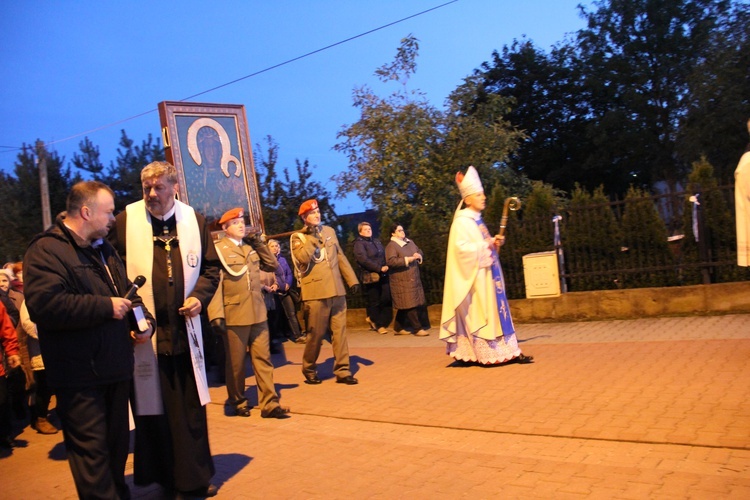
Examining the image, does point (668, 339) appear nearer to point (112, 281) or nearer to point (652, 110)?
point (112, 281)

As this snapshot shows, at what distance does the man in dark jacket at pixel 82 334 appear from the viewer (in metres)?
4.02

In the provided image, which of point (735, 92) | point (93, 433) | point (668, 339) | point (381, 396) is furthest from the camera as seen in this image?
point (735, 92)

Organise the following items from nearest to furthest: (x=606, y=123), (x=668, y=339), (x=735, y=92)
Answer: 1. (x=668, y=339)
2. (x=735, y=92)
3. (x=606, y=123)

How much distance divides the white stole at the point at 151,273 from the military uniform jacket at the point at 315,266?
3762 millimetres

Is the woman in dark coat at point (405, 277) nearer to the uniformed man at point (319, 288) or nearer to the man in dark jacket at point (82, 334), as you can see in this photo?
the uniformed man at point (319, 288)

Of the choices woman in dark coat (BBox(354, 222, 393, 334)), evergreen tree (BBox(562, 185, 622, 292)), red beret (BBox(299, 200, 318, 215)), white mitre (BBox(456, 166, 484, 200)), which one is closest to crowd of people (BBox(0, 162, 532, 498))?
red beret (BBox(299, 200, 318, 215))

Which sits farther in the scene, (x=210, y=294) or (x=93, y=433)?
(x=210, y=294)

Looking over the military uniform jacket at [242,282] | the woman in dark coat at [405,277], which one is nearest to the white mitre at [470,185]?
the military uniform jacket at [242,282]

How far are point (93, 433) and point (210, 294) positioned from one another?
3.87 ft

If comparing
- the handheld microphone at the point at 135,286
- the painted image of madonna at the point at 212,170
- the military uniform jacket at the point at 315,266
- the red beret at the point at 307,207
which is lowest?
the military uniform jacket at the point at 315,266

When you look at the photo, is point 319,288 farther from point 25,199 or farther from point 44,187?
point 25,199

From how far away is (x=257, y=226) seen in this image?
31.6 feet

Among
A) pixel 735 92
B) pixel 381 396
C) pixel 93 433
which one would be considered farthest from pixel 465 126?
pixel 735 92

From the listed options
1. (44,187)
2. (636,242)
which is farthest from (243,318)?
(44,187)
